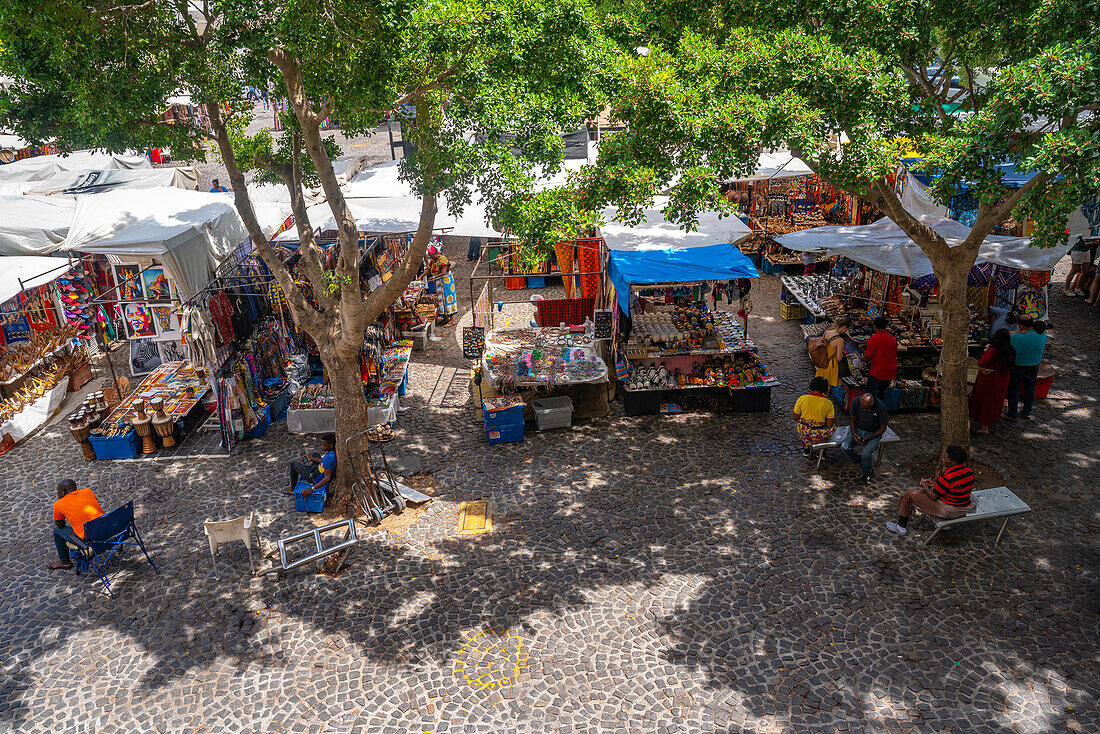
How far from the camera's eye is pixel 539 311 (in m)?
14.2

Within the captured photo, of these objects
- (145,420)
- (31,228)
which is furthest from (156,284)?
(31,228)

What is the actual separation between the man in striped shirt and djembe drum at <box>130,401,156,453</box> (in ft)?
34.0

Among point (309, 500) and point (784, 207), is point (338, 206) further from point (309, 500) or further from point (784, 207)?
point (784, 207)

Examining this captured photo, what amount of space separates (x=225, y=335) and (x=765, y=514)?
8.44 metres

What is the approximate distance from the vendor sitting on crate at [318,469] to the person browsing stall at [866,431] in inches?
267

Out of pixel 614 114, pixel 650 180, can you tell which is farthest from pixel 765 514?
pixel 614 114

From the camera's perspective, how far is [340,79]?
789 centimetres

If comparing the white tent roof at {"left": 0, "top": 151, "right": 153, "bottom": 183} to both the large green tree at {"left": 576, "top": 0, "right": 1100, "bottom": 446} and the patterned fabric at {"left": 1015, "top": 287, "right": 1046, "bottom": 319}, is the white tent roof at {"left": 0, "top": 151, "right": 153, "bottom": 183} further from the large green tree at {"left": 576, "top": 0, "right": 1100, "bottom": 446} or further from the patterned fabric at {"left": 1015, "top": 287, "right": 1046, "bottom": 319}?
the patterned fabric at {"left": 1015, "top": 287, "right": 1046, "bottom": 319}

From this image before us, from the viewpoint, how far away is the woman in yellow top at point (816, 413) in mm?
10031

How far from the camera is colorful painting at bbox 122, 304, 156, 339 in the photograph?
12.3 meters

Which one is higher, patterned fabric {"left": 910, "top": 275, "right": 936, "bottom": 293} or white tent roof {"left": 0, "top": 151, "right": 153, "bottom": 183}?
white tent roof {"left": 0, "top": 151, "right": 153, "bottom": 183}


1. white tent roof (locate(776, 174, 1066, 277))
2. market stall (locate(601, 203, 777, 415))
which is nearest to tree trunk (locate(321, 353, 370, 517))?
market stall (locate(601, 203, 777, 415))

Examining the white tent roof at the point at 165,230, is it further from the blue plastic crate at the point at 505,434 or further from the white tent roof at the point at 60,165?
the white tent roof at the point at 60,165

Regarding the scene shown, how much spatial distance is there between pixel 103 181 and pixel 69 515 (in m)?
12.5
